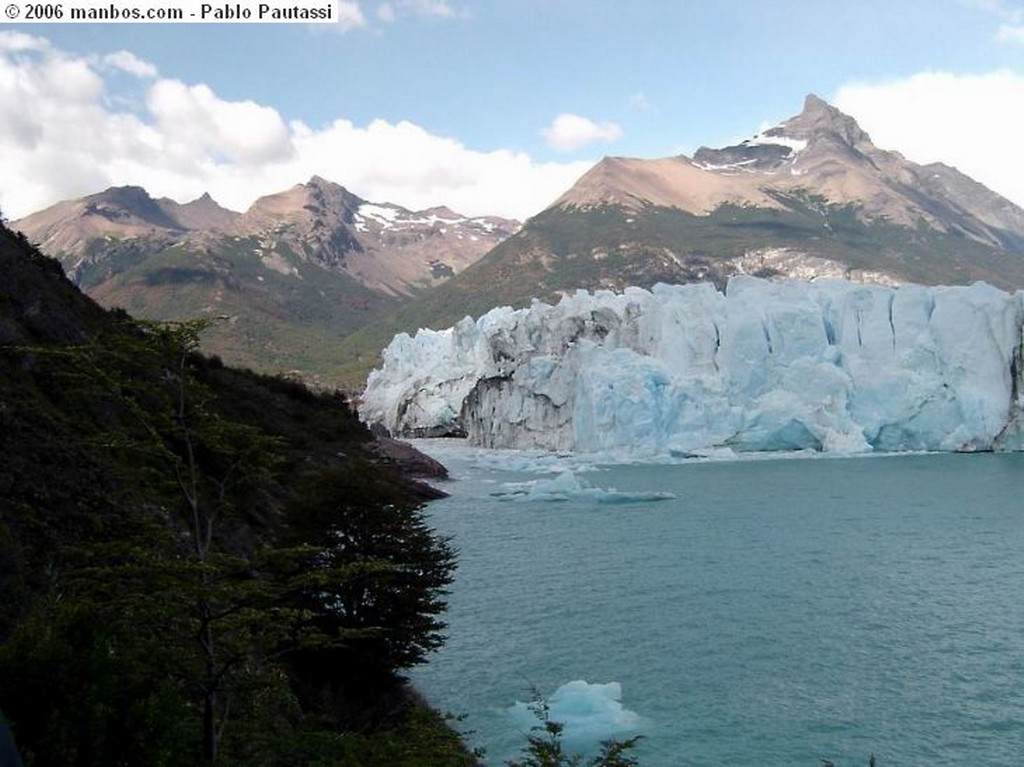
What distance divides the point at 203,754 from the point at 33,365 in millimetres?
12886

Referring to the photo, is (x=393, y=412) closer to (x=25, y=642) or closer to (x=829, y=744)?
(x=829, y=744)

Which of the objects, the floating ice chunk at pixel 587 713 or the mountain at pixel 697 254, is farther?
the mountain at pixel 697 254

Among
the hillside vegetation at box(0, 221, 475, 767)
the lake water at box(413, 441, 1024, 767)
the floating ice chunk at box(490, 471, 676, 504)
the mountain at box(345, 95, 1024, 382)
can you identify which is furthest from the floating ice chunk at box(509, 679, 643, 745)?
the mountain at box(345, 95, 1024, 382)

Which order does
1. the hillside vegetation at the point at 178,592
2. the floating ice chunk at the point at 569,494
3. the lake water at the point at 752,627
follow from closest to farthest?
1. the hillside vegetation at the point at 178,592
2. the lake water at the point at 752,627
3. the floating ice chunk at the point at 569,494

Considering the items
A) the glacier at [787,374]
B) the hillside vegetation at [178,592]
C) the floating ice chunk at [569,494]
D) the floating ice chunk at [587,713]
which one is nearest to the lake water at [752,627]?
the floating ice chunk at [587,713]

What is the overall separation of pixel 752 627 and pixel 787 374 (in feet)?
122

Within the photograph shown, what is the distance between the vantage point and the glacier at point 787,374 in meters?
53.7

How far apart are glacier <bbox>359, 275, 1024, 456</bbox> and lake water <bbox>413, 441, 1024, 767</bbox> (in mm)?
16257

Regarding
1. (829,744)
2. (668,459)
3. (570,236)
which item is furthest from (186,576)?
(570,236)

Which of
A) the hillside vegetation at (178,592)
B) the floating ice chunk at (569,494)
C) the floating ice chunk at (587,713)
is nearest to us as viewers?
the hillside vegetation at (178,592)

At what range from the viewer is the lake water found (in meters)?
14.3

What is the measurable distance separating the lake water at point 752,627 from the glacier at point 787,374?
16257 millimetres

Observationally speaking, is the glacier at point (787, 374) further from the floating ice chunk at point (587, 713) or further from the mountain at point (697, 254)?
the mountain at point (697, 254)

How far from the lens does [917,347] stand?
5391cm
